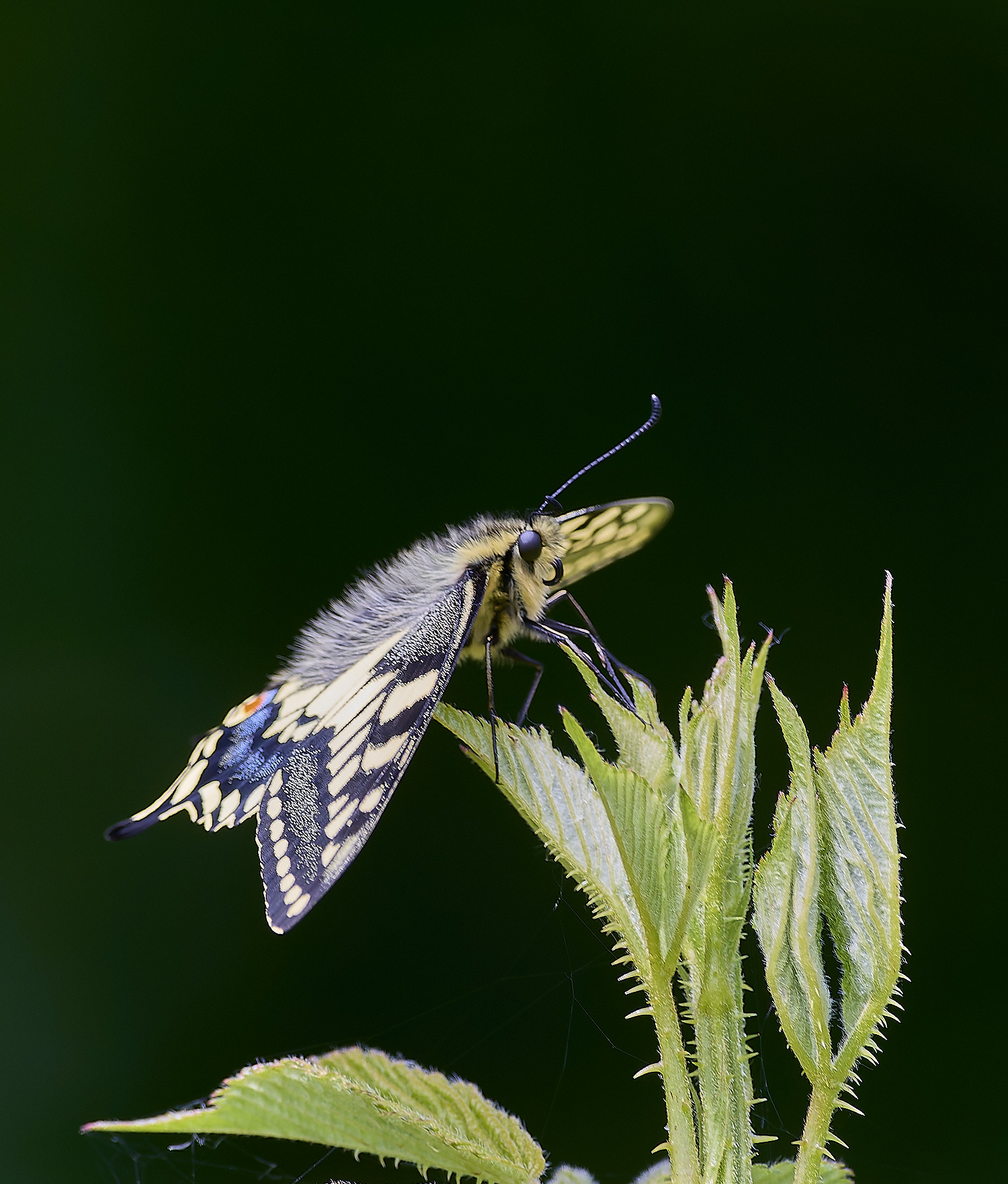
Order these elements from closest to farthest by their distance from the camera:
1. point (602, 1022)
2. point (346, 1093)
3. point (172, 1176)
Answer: point (346, 1093) < point (172, 1176) < point (602, 1022)

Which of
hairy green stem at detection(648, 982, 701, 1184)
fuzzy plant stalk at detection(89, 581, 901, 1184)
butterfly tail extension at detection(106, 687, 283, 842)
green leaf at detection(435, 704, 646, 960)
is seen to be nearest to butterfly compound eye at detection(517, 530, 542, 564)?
butterfly tail extension at detection(106, 687, 283, 842)

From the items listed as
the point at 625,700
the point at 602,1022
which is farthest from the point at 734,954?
the point at 602,1022

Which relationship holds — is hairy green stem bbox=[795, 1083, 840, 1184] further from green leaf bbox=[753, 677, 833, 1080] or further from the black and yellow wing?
the black and yellow wing

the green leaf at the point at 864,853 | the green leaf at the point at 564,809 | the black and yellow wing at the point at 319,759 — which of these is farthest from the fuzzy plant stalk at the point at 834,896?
the black and yellow wing at the point at 319,759

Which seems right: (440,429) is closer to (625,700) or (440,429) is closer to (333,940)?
(333,940)

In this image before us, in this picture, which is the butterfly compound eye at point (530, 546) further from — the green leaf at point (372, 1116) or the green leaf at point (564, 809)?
the green leaf at point (372, 1116)

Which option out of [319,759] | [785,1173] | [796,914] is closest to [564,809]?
[796,914]

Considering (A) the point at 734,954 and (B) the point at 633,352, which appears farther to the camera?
(B) the point at 633,352
